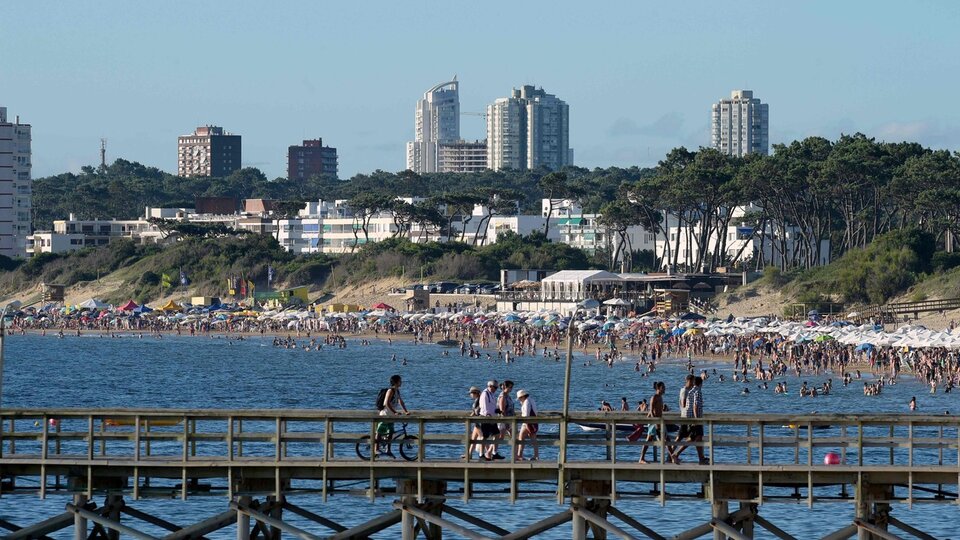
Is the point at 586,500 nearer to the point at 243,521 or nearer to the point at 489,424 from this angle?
the point at 489,424

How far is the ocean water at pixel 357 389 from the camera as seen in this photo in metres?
40.1

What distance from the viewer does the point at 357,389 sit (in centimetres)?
8475

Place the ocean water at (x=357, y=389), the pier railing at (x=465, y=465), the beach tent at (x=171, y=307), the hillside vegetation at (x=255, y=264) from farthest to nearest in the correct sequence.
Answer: the hillside vegetation at (x=255, y=264) < the beach tent at (x=171, y=307) < the ocean water at (x=357, y=389) < the pier railing at (x=465, y=465)

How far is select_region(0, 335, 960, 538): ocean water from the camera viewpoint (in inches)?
1578

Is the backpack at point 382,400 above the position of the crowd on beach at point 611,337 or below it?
above

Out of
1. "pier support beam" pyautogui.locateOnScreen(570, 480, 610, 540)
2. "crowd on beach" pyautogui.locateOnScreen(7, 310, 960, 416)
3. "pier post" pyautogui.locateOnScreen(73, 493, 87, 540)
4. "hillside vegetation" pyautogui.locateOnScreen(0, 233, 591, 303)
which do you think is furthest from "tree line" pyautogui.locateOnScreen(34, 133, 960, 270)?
"pier post" pyautogui.locateOnScreen(73, 493, 87, 540)

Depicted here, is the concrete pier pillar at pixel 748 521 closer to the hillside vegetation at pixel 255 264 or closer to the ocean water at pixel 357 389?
the ocean water at pixel 357 389

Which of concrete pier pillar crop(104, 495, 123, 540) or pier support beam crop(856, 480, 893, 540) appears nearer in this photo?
pier support beam crop(856, 480, 893, 540)

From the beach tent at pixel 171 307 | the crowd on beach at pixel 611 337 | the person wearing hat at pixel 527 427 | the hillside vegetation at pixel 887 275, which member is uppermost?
the hillside vegetation at pixel 887 275

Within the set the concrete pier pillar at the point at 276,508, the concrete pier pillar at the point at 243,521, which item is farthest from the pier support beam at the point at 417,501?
the concrete pier pillar at the point at 243,521

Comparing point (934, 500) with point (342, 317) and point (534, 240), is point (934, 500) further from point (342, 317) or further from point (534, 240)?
point (534, 240)

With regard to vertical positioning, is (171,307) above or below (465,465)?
below

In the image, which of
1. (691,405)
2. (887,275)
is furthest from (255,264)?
(691,405)

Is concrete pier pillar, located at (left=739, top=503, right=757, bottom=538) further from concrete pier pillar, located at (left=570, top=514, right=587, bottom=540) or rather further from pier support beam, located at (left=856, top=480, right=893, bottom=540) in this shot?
concrete pier pillar, located at (left=570, top=514, right=587, bottom=540)
